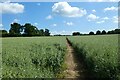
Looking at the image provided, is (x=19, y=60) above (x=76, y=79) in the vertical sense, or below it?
above

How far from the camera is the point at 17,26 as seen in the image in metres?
95.8

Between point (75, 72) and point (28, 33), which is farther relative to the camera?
point (28, 33)

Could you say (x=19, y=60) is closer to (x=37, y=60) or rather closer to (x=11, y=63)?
(x=11, y=63)

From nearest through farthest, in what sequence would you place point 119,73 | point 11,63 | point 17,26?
point 119,73 < point 11,63 < point 17,26

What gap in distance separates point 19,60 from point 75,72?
466cm

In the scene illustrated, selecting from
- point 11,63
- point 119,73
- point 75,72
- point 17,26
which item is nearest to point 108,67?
point 119,73

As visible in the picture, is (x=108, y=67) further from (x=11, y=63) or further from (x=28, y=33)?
(x=28, y=33)

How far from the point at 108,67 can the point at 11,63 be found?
160 inches

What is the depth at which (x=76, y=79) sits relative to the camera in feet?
45.1

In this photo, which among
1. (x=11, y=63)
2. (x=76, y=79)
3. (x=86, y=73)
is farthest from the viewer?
(x=86, y=73)

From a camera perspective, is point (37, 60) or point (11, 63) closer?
point (11, 63)

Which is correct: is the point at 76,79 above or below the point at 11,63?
below

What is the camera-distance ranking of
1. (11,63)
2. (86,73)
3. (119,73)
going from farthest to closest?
1. (86,73)
2. (11,63)
3. (119,73)

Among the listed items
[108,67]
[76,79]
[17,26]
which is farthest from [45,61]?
[17,26]
